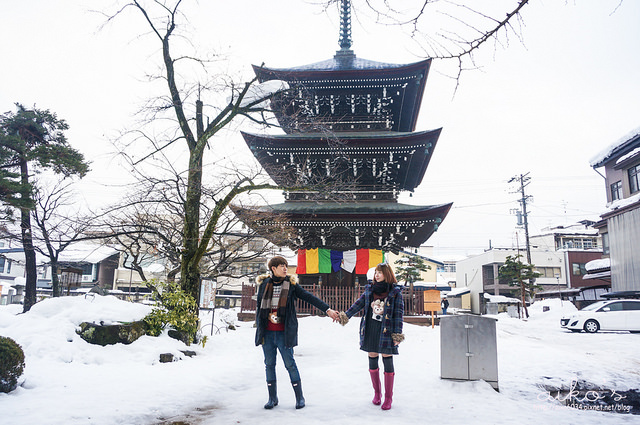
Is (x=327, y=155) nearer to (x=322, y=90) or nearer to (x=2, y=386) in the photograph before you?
(x=322, y=90)

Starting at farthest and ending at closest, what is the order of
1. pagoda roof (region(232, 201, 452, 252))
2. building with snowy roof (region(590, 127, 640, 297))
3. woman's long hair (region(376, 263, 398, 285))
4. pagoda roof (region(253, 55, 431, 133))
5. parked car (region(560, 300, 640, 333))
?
building with snowy roof (region(590, 127, 640, 297)), parked car (region(560, 300, 640, 333)), pagoda roof (region(253, 55, 431, 133)), pagoda roof (region(232, 201, 452, 252)), woman's long hair (region(376, 263, 398, 285))

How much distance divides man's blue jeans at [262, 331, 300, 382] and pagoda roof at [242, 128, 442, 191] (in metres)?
10.4

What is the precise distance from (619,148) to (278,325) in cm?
2704

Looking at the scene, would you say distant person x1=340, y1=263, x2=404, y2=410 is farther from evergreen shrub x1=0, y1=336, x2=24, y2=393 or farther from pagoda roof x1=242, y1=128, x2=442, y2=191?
pagoda roof x1=242, y1=128, x2=442, y2=191

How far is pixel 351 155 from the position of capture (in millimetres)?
16562

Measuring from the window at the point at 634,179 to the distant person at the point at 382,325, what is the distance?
25.0 m

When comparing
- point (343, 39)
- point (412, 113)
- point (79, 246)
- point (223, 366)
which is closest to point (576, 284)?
point (412, 113)

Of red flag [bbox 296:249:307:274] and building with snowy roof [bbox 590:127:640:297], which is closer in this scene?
red flag [bbox 296:249:307:274]

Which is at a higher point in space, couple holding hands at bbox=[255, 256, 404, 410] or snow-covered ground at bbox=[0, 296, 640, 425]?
couple holding hands at bbox=[255, 256, 404, 410]

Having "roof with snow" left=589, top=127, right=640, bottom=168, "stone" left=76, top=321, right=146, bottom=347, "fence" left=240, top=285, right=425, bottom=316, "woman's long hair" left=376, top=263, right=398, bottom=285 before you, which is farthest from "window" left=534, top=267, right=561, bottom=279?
"stone" left=76, top=321, right=146, bottom=347

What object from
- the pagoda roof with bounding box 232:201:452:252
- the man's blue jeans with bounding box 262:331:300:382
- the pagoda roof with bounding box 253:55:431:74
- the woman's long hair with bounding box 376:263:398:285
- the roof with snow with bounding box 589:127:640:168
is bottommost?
the man's blue jeans with bounding box 262:331:300:382

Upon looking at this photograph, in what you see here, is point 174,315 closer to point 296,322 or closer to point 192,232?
point 192,232

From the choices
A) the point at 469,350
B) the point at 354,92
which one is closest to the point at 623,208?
the point at 354,92

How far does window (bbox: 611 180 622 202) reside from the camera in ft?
81.4
